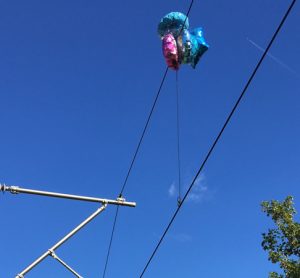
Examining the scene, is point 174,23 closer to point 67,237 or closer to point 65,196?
point 65,196

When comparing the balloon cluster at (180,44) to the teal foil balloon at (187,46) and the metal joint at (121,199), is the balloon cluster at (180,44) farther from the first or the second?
the metal joint at (121,199)

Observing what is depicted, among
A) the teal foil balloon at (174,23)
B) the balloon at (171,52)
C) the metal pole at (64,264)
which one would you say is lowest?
the metal pole at (64,264)

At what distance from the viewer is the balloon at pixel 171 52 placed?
892 cm

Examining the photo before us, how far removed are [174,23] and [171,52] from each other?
0.65 metres

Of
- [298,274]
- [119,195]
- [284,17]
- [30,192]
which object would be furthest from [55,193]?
[298,274]

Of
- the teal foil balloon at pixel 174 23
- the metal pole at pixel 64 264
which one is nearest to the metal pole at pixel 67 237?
the metal pole at pixel 64 264

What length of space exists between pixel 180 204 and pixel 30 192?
8.49 ft

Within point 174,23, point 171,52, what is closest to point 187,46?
point 171,52

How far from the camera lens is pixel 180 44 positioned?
353 inches

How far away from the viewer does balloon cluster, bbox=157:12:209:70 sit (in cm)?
894

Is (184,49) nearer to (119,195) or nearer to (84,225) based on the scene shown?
(119,195)

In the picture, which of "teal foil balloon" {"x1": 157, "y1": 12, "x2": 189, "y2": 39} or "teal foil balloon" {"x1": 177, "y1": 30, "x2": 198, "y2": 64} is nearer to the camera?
"teal foil balloon" {"x1": 177, "y1": 30, "x2": 198, "y2": 64}

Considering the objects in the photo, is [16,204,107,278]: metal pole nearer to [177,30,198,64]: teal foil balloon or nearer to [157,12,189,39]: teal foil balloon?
[177,30,198,64]: teal foil balloon

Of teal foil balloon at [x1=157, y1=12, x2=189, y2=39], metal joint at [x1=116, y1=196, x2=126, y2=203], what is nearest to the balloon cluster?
teal foil balloon at [x1=157, y1=12, x2=189, y2=39]
